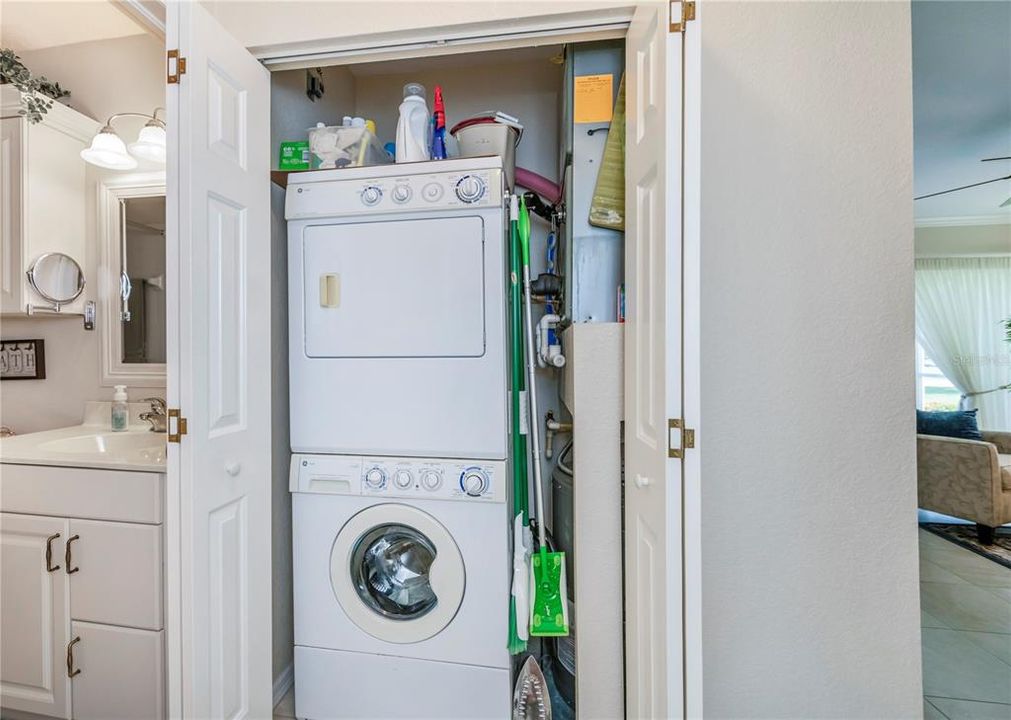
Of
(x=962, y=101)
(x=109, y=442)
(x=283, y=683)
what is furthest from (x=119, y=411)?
(x=962, y=101)

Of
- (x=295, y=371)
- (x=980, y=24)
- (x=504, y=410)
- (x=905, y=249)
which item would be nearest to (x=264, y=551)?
(x=295, y=371)

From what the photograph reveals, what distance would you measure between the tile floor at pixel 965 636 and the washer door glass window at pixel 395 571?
170 cm

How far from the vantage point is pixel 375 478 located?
1548 mm

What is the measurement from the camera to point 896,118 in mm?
1179

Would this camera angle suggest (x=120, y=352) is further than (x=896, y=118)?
Yes

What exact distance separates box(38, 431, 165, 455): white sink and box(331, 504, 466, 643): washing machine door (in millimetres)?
813

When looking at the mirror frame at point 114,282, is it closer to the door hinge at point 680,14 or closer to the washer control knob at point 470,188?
the washer control knob at point 470,188

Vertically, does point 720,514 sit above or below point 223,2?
below

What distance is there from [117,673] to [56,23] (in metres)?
2.48

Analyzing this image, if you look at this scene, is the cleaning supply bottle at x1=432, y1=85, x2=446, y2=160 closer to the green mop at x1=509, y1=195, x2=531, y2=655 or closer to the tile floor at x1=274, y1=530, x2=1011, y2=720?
the green mop at x1=509, y1=195, x2=531, y2=655

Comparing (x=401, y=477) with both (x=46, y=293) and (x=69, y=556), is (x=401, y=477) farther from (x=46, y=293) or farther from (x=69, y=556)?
(x=46, y=293)

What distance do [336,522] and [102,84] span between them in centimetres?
214

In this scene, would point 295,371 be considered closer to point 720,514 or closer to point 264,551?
point 264,551

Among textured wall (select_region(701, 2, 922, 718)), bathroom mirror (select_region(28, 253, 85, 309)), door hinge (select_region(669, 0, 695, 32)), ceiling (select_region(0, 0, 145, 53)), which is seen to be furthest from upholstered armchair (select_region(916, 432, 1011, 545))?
ceiling (select_region(0, 0, 145, 53))
